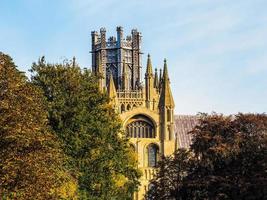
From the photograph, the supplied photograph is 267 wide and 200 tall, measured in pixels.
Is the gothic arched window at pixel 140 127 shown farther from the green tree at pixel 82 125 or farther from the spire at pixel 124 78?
the green tree at pixel 82 125

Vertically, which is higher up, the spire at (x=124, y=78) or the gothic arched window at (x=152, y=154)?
the spire at (x=124, y=78)

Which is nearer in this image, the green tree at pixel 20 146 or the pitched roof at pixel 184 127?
the green tree at pixel 20 146

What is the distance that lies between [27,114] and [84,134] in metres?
11.8

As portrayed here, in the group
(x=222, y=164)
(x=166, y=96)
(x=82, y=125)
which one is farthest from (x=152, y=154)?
(x=82, y=125)

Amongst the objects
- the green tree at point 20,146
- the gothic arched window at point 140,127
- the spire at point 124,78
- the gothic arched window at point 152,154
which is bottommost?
the green tree at point 20,146

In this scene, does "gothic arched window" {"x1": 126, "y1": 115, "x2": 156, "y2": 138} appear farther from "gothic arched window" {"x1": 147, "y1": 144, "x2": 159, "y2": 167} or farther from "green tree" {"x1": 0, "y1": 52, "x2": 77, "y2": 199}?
"green tree" {"x1": 0, "y1": 52, "x2": 77, "y2": 199}

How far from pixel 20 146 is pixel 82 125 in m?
12.5

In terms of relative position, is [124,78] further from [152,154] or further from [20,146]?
[20,146]

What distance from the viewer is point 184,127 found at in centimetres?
11400

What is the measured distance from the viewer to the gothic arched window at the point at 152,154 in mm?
102688

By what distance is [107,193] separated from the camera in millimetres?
49750

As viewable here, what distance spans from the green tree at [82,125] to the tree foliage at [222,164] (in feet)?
13.3

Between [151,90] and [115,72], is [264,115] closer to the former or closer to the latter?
[151,90]

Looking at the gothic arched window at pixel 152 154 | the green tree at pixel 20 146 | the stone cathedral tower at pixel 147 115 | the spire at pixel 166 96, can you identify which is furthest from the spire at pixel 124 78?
the green tree at pixel 20 146
